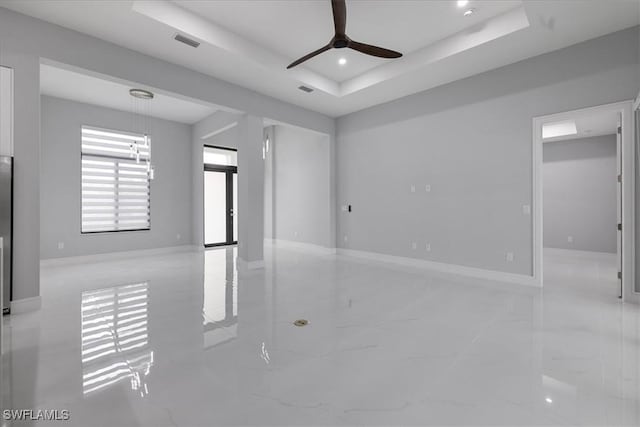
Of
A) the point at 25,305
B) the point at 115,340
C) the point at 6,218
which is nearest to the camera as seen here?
the point at 115,340

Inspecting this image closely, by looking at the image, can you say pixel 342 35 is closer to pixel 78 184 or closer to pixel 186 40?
pixel 186 40

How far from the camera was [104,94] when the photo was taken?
19.4ft

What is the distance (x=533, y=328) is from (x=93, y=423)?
342 cm

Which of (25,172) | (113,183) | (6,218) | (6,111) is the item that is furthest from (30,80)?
(113,183)

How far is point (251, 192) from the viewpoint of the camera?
18.4 ft

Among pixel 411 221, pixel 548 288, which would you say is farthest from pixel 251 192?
pixel 548 288

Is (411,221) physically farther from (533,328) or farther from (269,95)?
(269,95)

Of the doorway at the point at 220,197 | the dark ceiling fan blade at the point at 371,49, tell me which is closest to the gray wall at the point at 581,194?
the dark ceiling fan blade at the point at 371,49

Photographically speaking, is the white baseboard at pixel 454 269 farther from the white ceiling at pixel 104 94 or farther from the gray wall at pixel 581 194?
the white ceiling at pixel 104 94

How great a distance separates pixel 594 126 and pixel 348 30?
17.2 feet

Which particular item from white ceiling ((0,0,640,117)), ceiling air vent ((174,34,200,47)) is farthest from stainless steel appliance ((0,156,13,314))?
ceiling air vent ((174,34,200,47))

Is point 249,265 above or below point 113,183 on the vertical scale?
below

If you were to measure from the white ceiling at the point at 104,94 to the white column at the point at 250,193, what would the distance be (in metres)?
0.79

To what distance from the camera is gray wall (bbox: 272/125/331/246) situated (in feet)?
24.5
